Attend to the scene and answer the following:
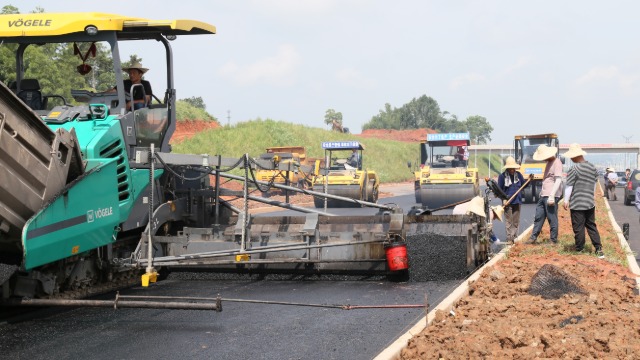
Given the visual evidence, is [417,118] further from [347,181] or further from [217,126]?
[347,181]

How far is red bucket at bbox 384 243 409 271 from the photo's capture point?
32.0 feet

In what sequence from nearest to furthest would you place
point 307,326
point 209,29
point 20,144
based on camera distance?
point 20,144 → point 307,326 → point 209,29

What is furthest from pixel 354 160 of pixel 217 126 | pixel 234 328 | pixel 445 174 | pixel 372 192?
pixel 217 126

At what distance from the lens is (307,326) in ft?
A: 24.1

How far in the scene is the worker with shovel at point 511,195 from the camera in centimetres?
1334

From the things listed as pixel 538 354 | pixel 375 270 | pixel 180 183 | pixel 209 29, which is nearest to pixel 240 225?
pixel 180 183

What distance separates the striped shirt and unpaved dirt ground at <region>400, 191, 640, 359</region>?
1.38 metres

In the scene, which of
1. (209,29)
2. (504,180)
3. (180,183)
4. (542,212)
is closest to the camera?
(209,29)

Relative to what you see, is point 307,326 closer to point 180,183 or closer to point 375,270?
point 375,270

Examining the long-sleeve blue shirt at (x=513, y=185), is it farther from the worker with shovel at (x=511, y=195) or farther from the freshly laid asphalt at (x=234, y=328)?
the freshly laid asphalt at (x=234, y=328)

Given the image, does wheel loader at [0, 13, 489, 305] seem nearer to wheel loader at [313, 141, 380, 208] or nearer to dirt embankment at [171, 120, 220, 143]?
wheel loader at [313, 141, 380, 208]

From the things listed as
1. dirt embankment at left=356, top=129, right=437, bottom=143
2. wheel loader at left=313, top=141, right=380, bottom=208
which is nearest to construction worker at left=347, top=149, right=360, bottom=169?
wheel loader at left=313, top=141, right=380, bottom=208

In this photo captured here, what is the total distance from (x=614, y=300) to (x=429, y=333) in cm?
239

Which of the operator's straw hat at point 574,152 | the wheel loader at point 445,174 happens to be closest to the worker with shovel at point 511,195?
the operator's straw hat at point 574,152
